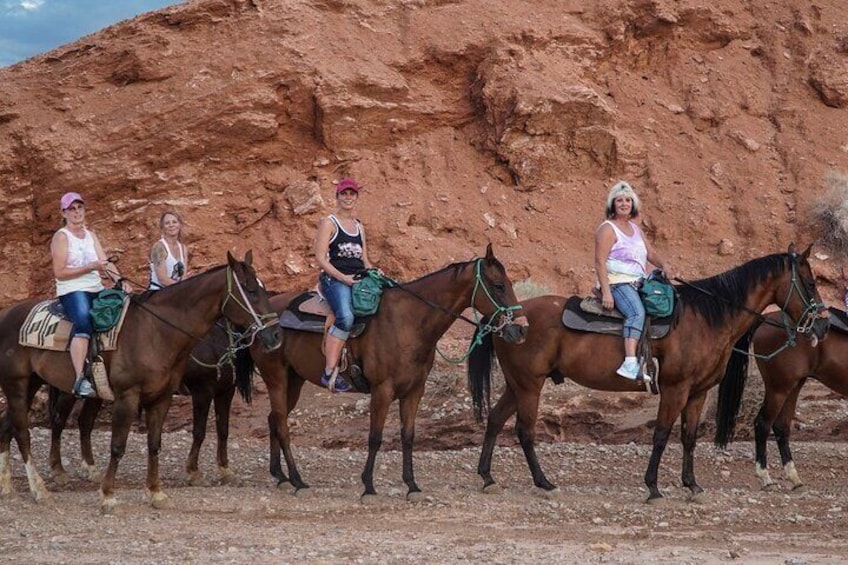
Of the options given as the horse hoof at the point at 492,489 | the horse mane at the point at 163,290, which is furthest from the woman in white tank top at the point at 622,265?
the horse mane at the point at 163,290

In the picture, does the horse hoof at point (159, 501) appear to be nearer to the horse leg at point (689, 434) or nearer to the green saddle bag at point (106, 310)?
the green saddle bag at point (106, 310)

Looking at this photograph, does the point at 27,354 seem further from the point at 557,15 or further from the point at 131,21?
the point at 557,15

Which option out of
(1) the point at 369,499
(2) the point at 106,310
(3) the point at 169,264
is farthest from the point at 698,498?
(3) the point at 169,264

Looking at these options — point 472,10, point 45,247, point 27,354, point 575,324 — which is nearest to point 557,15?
point 472,10

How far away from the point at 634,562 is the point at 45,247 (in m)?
17.0

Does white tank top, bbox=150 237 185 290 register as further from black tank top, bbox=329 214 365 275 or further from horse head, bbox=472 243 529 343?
horse head, bbox=472 243 529 343

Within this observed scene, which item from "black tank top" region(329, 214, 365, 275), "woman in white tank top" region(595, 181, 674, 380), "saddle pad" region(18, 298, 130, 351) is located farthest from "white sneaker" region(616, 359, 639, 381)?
"saddle pad" region(18, 298, 130, 351)

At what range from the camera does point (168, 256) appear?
12.7m

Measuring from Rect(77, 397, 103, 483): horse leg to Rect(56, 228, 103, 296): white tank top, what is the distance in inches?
81.8

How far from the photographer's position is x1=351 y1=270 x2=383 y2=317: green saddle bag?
11195 mm

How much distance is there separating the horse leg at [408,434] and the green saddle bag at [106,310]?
2903 mm

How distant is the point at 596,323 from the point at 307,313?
117 inches

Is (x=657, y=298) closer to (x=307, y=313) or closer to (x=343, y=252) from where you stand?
(x=343, y=252)

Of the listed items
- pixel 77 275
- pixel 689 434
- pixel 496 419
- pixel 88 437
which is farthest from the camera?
pixel 88 437
